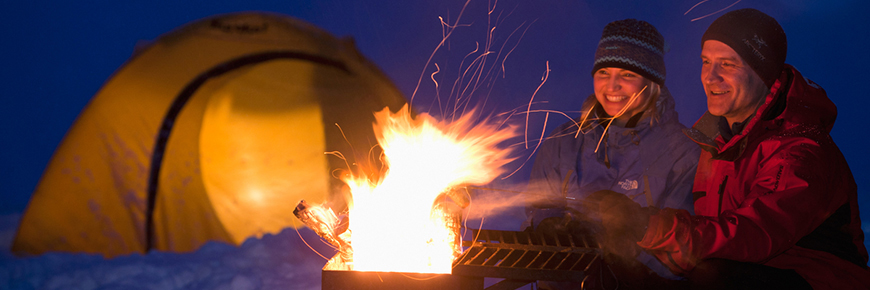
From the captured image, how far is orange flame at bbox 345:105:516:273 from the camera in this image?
6.20ft

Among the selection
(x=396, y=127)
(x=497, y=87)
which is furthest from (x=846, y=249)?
(x=497, y=87)

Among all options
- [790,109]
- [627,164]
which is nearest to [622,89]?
[627,164]

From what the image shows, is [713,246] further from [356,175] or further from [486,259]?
[356,175]

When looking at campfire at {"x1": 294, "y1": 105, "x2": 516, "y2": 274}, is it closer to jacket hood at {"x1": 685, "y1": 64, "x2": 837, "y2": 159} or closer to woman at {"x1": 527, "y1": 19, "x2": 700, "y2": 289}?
woman at {"x1": 527, "y1": 19, "x2": 700, "y2": 289}

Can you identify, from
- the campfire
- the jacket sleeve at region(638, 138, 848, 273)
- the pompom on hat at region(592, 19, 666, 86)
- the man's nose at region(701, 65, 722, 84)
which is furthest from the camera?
the pompom on hat at region(592, 19, 666, 86)

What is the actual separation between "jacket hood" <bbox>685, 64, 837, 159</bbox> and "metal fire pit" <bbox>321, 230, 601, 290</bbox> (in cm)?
78

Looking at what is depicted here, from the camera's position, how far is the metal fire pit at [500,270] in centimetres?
167

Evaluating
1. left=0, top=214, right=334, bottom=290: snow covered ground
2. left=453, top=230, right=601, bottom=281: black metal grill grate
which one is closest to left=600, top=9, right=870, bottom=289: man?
left=453, top=230, right=601, bottom=281: black metal grill grate

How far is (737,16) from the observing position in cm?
196

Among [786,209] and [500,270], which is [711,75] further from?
[500,270]

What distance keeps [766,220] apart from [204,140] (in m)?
4.06

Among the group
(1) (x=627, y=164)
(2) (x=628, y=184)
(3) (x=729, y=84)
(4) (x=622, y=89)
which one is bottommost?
(2) (x=628, y=184)

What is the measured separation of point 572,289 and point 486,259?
32.6 inches

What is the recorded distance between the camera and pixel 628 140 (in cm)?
250
